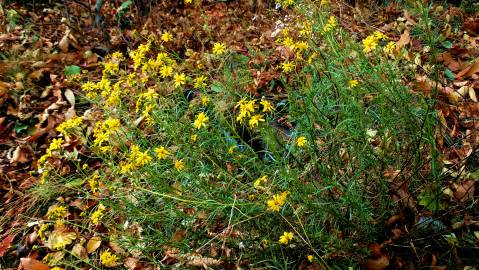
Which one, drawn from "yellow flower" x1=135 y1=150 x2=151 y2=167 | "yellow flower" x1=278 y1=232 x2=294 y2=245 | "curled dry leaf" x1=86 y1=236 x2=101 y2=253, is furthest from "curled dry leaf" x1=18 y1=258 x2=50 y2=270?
"yellow flower" x1=278 y1=232 x2=294 y2=245

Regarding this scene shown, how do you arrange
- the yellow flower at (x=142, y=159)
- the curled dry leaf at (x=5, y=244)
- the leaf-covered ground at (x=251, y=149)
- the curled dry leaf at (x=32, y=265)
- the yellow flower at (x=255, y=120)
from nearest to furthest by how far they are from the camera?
1. the yellow flower at (x=255, y=120)
2. the yellow flower at (x=142, y=159)
3. the leaf-covered ground at (x=251, y=149)
4. the curled dry leaf at (x=32, y=265)
5. the curled dry leaf at (x=5, y=244)

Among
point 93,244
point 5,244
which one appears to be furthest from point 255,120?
point 5,244

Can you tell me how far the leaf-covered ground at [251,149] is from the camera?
1.87 metres

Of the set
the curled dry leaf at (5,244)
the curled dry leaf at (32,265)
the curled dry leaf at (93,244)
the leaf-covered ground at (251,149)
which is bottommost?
the curled dry leaf at (5,244)

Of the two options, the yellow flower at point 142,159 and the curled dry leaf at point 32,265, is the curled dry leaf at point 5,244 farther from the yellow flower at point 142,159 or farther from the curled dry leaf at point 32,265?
the yellow flower at point 142,159

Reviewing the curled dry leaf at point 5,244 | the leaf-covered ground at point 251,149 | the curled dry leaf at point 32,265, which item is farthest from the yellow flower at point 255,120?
the curled dry leaf at point 5,244

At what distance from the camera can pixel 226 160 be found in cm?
217

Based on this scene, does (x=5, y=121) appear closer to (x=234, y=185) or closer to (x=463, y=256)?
(x=234, y=185)

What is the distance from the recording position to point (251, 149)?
1.91 m

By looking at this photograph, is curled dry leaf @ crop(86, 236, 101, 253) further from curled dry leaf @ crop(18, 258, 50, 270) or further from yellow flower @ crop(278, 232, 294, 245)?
yellow flower @ crop(278, 232, 294, 245)

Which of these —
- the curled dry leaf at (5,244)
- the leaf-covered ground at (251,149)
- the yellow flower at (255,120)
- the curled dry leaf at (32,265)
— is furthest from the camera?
the curled dry leaf at (5,244)

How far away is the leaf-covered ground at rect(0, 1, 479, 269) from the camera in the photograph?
73.7 inches

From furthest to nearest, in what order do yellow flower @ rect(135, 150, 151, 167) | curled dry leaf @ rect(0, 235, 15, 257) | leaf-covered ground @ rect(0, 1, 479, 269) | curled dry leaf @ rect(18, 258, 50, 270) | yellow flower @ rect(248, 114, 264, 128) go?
1. curled dry leaf @ rect(0, 235, 15, 257)
2. curled dry leaf @ rect(18, 258, 50, 270)
3. leaf-covered ground @ rect(0, 1, 479, 269)
4. yellow flower @ rect(135, 150, 151, 167)
5. yellow flower @ rect(248, 114, 264, 128)

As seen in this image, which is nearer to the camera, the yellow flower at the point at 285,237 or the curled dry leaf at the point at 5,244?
the yellow flower at the point at 285,237
